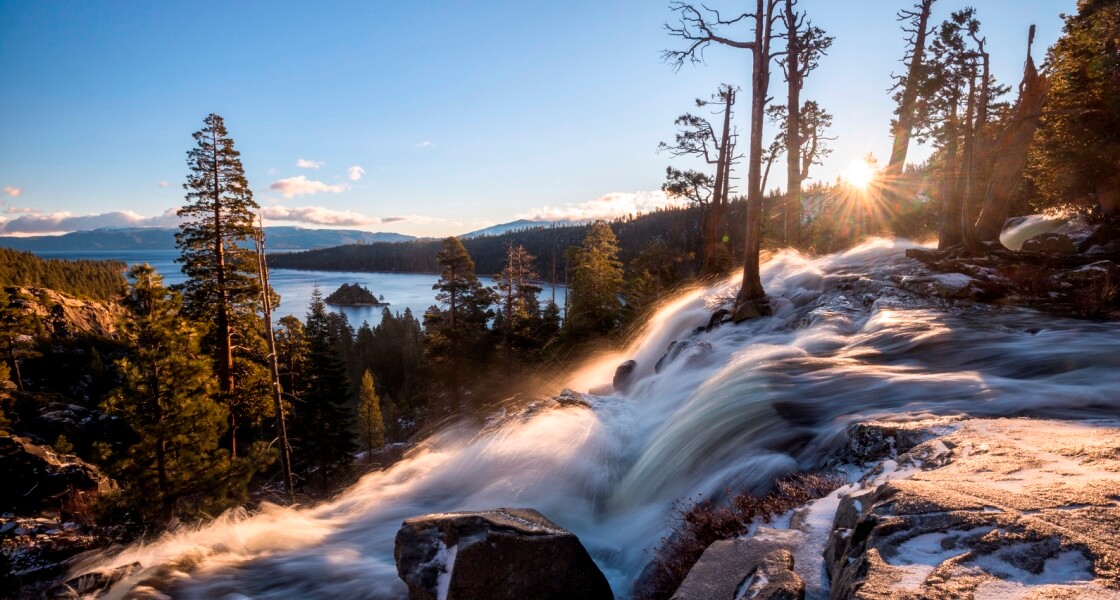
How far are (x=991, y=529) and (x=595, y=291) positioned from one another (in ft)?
84.5

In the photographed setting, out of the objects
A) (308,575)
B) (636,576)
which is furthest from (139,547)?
(636,576)

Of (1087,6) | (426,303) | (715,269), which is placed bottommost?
(426,303)

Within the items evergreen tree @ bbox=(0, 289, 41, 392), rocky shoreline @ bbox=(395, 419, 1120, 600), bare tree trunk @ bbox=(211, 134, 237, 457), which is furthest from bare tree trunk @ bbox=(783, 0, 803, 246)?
evergreen tree @ bbox=(0, 289, 41, 392)

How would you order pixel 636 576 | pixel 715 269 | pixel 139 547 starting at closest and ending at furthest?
pixel 636 576 → pixel 139 547 → pixel 715 269

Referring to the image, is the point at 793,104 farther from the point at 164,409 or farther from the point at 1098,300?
the point at 164,409

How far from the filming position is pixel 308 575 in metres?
6.35

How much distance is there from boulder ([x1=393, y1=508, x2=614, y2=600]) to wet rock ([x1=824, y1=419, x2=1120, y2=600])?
2574 millimetres

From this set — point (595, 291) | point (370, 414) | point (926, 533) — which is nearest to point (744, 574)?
point (926, 533)

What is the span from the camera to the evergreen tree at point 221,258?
1666 cm

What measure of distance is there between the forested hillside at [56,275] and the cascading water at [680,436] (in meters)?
74.2

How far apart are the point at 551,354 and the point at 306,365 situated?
565 inches

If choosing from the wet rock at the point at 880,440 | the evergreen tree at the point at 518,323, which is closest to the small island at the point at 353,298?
the evergreen tree at the point at 518,323

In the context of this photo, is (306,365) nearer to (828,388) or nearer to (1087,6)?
(828,388)

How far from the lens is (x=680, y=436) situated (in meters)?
7.34
